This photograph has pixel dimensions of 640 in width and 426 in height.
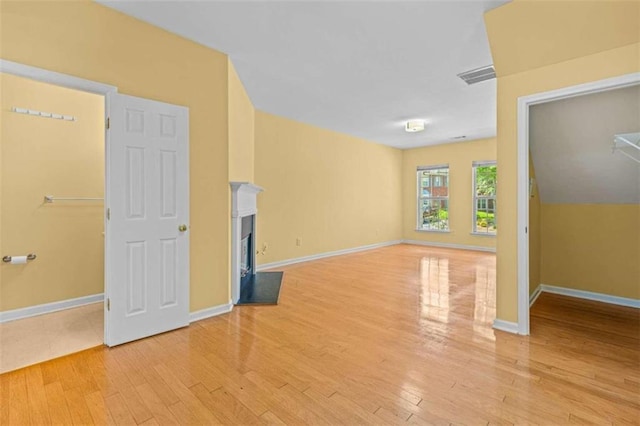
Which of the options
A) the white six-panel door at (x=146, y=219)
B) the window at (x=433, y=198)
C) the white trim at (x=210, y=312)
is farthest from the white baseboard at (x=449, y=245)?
the white six-panel door at (x=146, y=219)

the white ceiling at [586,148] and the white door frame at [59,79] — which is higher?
the white door frame at [59,79]

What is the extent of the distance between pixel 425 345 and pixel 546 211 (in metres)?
2.78

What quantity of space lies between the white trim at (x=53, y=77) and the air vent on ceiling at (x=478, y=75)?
3.66m

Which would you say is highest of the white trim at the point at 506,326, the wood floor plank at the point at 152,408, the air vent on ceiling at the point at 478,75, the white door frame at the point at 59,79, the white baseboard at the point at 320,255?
the air vent on ceiling at the point at 478,75

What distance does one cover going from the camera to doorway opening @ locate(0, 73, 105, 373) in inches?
114

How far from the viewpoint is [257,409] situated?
1.66 metres

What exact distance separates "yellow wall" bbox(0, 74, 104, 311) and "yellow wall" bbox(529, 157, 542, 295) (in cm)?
497

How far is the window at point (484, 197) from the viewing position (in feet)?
22.9

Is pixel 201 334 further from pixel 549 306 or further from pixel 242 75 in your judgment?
pixel 549 306

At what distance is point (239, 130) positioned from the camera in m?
3.73

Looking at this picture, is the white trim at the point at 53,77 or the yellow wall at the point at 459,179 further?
the yellow wall at the point at 459,179

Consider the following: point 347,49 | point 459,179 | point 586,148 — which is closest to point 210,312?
point 347,49

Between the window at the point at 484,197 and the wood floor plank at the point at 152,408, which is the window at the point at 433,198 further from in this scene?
the wood floor plank at the point at 152,408

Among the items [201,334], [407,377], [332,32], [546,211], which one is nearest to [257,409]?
[407,377]
